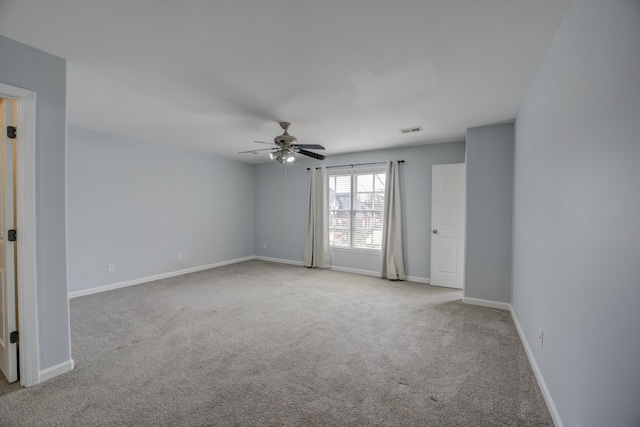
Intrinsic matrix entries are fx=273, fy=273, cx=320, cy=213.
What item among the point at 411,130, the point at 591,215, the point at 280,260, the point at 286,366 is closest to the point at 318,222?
the point at 280,260

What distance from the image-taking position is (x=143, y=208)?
4.91m

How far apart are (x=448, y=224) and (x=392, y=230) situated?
99 cm

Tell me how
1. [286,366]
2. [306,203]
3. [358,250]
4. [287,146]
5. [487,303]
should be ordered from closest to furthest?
[286,366] < [287,146] < [487,303] < [358,250] < [306,203]

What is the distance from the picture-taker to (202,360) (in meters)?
2.42

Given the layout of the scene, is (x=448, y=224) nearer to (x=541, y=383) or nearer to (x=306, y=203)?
(x=541, y=383)

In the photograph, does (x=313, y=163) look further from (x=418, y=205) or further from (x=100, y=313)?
(x=100, y=313)

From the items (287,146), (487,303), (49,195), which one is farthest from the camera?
(487,303)

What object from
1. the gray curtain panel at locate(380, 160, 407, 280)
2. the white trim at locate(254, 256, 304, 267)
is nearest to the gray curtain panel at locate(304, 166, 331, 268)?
the white trim at locate(254, 256, 304, 267)

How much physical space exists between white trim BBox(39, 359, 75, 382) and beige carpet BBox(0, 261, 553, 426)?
0.06 meters

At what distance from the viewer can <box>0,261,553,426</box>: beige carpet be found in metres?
1.78

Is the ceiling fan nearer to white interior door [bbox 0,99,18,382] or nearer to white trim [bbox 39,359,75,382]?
white interior door [bbox 0,99,18,382]

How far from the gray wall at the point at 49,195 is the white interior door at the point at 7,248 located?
168 mm

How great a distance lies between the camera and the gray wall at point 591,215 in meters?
1.00

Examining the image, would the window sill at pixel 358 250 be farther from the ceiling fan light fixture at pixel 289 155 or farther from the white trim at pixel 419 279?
the ceiling fan light fixture at pixel 289 155
